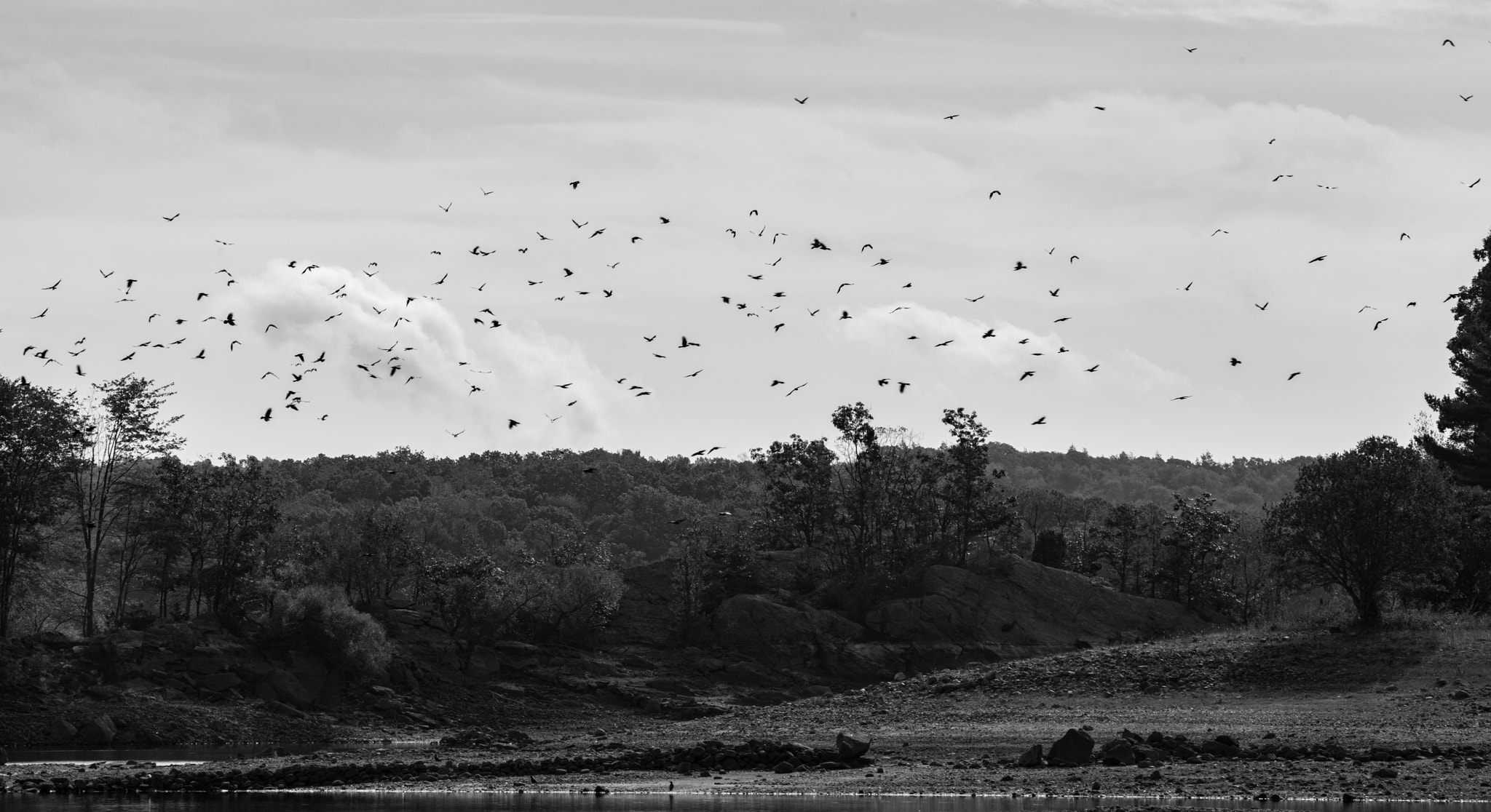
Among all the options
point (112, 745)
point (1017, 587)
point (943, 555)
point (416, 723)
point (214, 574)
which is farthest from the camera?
point (943, 555)

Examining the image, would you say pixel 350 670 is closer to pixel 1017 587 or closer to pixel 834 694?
pixel 834 694

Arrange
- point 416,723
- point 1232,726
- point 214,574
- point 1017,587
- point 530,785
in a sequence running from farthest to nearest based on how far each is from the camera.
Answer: point 1017,587
point 214,574
point 416,723
point 1232,726
point 530,785

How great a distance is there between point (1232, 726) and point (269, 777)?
31689mm

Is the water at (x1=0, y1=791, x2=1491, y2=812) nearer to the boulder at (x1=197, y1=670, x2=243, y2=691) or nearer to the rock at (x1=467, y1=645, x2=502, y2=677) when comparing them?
the boulder at (x1=197, y1=670, x2=243, y2=691)

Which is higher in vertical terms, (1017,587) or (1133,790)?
(1017,587)

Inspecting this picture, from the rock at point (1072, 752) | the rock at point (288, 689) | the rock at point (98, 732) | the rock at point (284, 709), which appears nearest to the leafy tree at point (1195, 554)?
the rock at point (288, 689)

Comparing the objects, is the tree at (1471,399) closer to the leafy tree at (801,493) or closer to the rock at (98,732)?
the leafy tree at (801,493)

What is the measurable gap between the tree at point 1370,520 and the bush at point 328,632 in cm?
4488

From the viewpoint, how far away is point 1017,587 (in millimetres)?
94625

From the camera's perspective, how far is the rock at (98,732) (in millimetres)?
66312

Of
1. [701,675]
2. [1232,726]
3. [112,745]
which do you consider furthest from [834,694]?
[112,745]

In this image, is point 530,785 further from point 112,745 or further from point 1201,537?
point 1201,537

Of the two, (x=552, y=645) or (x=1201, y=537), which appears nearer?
(x=552, y=645)

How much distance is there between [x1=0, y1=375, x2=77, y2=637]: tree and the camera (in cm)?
7794
